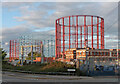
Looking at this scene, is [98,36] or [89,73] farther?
[98,36]

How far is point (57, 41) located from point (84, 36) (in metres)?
11.8

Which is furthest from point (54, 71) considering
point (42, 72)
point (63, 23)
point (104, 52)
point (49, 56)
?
point (63, 23)

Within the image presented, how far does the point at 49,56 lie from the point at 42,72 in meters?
17.3

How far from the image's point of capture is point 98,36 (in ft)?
228

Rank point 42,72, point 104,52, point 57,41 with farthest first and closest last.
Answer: point 57,41 < point 104,52 < point 42,72

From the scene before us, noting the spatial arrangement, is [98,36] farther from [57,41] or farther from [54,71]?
[54,71]

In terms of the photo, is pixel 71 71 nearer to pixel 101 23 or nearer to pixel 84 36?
pixel 84 36

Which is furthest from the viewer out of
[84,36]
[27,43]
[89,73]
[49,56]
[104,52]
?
[84,36]

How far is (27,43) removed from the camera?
5475cm

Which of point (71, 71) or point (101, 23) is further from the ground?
point (101, 23)

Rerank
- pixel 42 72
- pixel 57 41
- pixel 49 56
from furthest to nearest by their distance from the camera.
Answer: pixel 57 41 → pixel 49 56 → pixel 42 72

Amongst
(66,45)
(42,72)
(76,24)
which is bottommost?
(42,72)

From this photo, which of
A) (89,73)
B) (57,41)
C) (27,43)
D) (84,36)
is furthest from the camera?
(57,41)

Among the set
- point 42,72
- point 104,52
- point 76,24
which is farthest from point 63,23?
point 42,72
